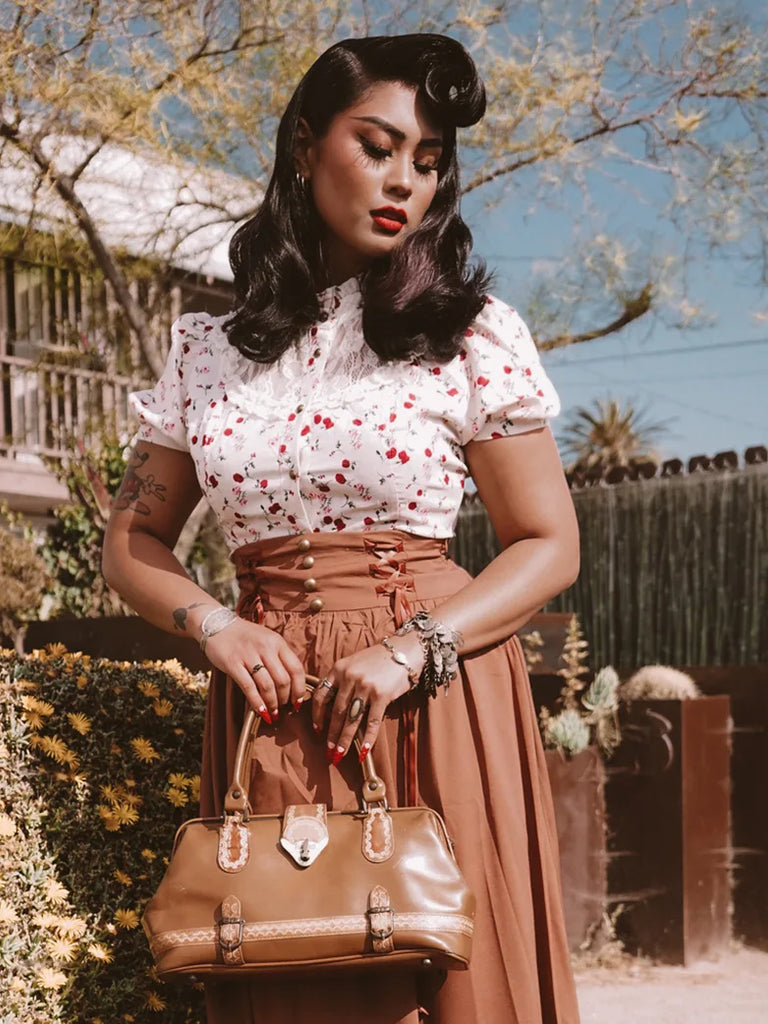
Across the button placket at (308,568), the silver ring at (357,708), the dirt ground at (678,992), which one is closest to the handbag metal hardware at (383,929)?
the silver ring at (357,708)

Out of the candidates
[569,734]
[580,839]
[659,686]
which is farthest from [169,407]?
[659,686]

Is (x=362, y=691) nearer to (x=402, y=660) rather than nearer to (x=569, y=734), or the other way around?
(x=402, y=660)

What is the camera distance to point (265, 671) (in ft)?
6.19

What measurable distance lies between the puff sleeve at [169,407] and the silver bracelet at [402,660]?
61 centimetres

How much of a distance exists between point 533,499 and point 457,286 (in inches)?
16.0

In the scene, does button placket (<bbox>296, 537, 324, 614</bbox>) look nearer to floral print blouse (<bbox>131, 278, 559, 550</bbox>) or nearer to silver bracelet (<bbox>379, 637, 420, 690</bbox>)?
floral print blouse (<bbox>131, 278, 559, 550</bbox>)

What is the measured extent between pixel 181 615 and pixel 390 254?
752mm

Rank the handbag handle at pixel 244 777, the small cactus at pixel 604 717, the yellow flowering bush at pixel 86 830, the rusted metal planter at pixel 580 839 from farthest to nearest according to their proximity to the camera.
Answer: the small cactus at pixel 604 717 < the rusted metal planter at pixel 580 839 < the yellow flowering bush at pixel 86 830 < the handbag handle at pixel 244 777

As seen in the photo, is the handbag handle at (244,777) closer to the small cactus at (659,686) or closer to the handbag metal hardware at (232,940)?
the handbag metal hardware at (232,940)

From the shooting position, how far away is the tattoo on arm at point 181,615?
2.07 metres

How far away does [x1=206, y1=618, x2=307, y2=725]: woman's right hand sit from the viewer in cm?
188

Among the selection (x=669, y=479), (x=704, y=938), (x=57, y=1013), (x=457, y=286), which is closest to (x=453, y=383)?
(x=457, y=286)

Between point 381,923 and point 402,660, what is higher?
point 402,660

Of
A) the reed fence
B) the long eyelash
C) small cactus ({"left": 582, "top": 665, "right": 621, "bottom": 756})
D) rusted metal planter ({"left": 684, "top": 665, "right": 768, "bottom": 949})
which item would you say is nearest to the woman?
the long eyelash
